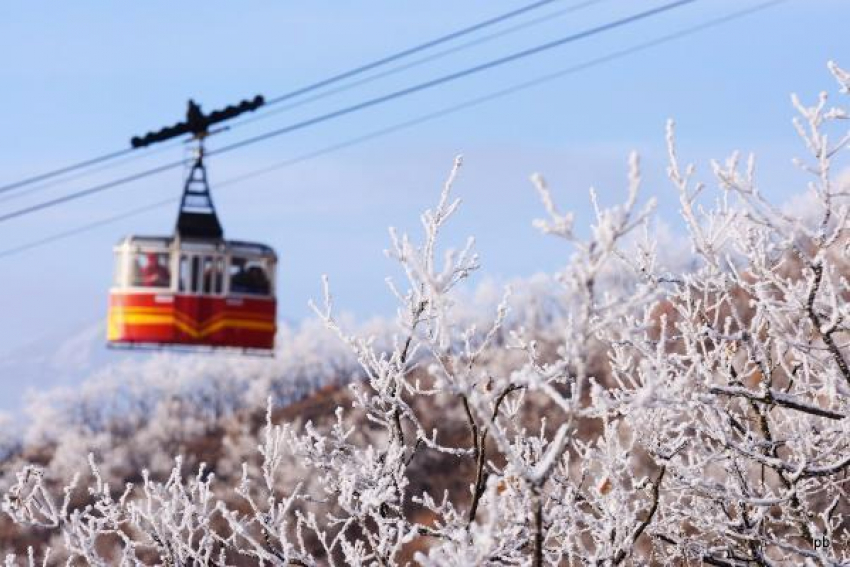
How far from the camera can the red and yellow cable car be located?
71.6ft

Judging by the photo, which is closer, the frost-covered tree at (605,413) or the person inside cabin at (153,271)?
the frost-covered tree at (605,413)

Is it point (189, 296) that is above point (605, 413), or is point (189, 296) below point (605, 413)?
above

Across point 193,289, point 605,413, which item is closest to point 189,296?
point 193,289

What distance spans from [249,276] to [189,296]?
1149 mm

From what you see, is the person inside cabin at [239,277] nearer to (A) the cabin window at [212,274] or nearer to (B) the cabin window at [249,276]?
(B) the cabin window at [249,276]

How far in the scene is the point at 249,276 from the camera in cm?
2255

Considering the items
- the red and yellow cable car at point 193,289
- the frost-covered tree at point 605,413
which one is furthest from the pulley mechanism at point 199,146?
the frost-covered tree at point 605,413

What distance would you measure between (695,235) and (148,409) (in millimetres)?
A: 141372

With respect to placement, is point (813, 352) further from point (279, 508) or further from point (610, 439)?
point (279, 508)

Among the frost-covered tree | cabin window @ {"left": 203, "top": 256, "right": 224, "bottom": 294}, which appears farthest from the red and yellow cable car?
the frost-covered tree

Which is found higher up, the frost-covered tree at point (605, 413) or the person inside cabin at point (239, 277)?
the person inside cabin at point (239, 277)

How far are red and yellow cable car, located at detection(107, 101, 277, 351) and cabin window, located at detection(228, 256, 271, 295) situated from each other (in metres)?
0.02

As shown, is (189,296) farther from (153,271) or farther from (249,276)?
(249,276)

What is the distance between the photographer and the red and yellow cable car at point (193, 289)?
21.8 m
